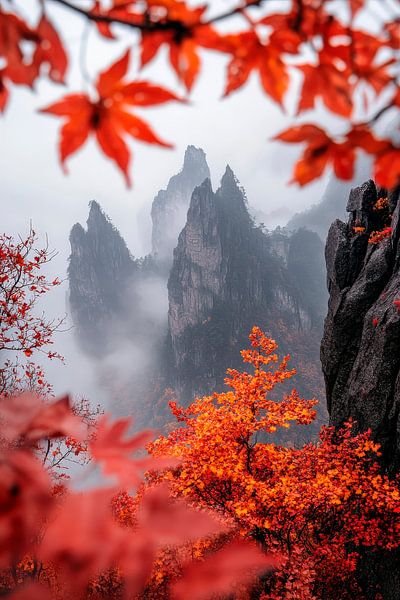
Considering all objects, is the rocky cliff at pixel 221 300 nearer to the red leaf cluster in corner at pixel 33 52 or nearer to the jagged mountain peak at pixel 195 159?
the jagged mountain peak at pixel 195 159

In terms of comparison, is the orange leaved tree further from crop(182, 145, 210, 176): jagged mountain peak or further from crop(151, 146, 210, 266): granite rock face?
crop(182, 145, 210, 176): jagged mountain peak

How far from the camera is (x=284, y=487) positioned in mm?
6207

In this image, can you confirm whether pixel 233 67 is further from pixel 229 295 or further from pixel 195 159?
pixel 195 159

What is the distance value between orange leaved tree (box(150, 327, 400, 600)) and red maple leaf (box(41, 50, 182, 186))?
627 cm

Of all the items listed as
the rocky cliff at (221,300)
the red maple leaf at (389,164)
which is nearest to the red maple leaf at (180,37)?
the red maple leaf at (389,164)

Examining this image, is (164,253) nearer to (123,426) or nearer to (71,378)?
(71,378)

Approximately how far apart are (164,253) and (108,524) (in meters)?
109

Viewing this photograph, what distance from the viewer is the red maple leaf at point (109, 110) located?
70 centimetres

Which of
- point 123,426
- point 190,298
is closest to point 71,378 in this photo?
point 190,298

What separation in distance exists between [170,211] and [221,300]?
51.8 metres

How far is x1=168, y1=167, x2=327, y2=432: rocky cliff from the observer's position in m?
66.7

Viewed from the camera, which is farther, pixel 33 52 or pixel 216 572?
pixel 33 52

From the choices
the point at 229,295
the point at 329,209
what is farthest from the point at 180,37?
the point at 329,209

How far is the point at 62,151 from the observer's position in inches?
29.6
